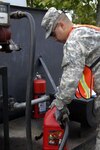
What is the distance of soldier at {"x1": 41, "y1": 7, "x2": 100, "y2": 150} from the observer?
2.26 metres

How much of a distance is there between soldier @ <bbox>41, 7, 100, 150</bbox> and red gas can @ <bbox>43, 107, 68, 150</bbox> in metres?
0.07

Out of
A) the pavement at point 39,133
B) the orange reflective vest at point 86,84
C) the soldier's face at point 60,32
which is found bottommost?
the pavement at point 39,133

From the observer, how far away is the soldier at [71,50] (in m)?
2.26

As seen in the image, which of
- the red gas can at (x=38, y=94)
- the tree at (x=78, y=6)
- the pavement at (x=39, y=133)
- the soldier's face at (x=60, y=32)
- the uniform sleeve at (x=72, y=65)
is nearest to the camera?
the uniform sleeve at (x=72, y=65)

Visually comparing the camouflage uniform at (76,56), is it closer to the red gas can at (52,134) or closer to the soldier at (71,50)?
the soldier at (71,50)

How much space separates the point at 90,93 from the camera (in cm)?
246

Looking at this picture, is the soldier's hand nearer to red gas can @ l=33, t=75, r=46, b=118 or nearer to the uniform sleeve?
the uniform sleeve

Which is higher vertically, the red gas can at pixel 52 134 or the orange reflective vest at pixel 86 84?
the orange reflective vest at pixel 86 84

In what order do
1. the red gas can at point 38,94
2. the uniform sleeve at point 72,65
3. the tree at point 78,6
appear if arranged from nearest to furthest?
1. the uniform sleeve at point 72,65
2. the red gas can at point 38,94
3. the tree at point 78,6

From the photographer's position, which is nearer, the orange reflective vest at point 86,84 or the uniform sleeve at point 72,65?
the uniform sleeve at point 72,65

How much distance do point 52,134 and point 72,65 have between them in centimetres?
52

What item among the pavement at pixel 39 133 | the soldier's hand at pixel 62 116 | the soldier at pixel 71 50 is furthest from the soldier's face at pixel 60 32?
the pavement at pixel 39 133

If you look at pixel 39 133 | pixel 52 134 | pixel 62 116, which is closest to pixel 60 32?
pixel 62 116

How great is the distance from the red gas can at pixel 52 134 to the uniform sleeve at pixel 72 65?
0.24 m
